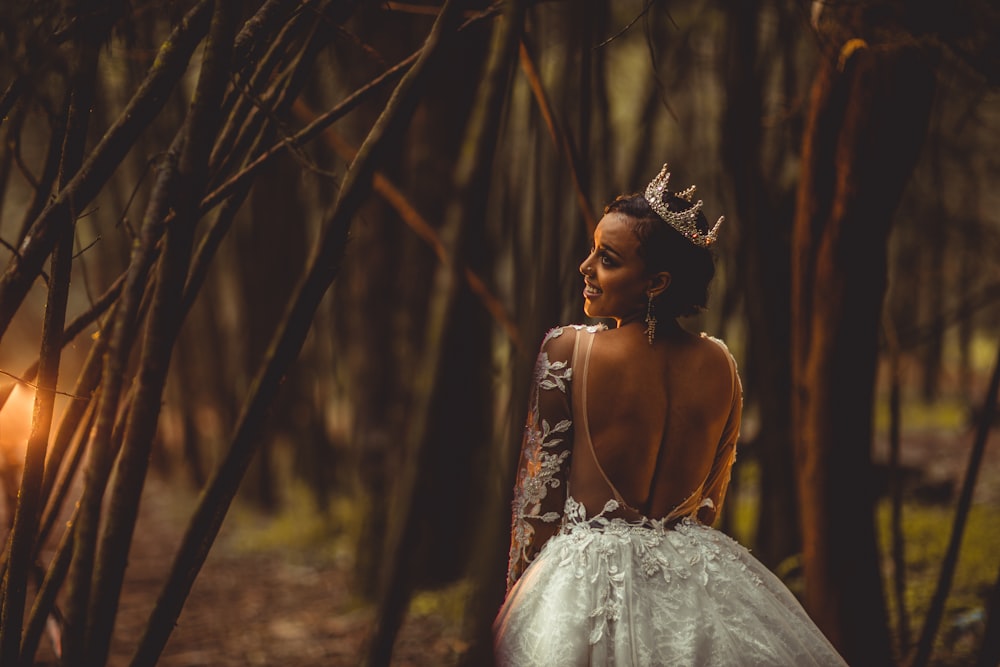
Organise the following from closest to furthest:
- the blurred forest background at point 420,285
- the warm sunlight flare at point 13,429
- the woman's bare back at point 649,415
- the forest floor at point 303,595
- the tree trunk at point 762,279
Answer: the blurred forest background at point 420,285 → the woman's bare back at point 649,415 → the warm sunlight flare at point 13,429 → the tree trunk at point 762,279 → the forest floor at point 303,595

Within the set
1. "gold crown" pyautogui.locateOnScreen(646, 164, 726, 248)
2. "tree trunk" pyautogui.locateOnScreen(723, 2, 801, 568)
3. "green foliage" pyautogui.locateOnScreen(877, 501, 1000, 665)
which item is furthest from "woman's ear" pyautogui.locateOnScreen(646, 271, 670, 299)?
"green foliage" pyautogui.locateOnScreen(877, 501, 1000, 665)

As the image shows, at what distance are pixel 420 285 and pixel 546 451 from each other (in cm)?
321

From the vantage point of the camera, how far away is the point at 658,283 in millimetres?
1920

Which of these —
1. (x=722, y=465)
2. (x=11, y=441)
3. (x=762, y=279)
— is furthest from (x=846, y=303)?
(x=11, y=441)

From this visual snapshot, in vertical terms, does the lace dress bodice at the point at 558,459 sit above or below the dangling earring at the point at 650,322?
below

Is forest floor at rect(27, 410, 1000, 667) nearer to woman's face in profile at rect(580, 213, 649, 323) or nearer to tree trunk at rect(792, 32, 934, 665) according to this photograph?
tree trunk at rect(792, 32, 934, 665)

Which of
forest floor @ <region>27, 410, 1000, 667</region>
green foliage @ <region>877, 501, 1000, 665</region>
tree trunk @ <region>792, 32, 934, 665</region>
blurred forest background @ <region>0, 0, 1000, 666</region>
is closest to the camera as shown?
blurred forest background @ <region>0, 0, 1000, 666</region>

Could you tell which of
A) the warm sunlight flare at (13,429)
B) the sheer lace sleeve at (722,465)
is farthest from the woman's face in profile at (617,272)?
the warm sunlight flare at (13,429)

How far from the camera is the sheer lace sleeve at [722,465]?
208 centimetres

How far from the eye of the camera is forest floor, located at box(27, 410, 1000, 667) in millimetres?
4227

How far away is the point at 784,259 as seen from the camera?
13.9 feet

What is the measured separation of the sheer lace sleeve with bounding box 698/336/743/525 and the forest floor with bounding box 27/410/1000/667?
156cm

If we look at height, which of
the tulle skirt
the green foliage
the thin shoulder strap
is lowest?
the green foliage

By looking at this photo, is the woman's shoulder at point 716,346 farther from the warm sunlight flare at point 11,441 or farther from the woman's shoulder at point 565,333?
the warm sunlight flare at point 11,441
